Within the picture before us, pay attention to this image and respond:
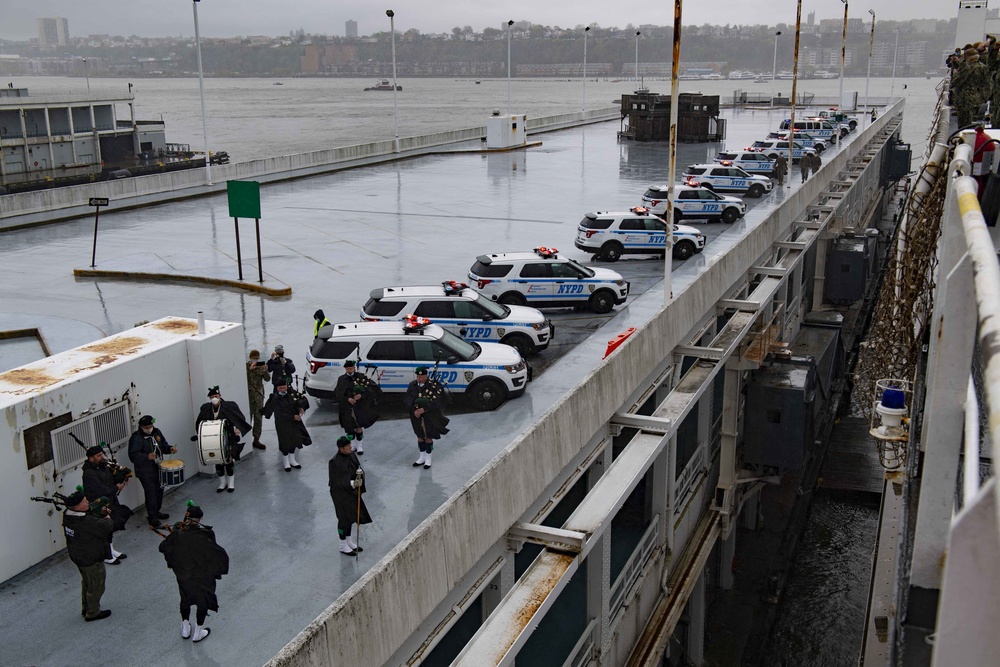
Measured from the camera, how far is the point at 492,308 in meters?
20.5

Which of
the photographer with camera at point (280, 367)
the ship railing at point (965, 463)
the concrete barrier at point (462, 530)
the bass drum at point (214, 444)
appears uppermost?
the ship railing at point (965, 463)

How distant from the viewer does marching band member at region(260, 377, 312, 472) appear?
14273 mm

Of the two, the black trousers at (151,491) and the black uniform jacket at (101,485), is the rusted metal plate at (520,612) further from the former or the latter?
the black trousers at (151,491)

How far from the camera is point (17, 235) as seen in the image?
3512 centimetres

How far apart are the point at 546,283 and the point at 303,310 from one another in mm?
6036

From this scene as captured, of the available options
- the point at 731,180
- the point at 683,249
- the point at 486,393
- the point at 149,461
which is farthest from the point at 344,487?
the point at 731,180

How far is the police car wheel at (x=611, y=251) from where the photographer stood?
2980cm

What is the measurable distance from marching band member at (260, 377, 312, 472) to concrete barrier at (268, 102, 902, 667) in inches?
187

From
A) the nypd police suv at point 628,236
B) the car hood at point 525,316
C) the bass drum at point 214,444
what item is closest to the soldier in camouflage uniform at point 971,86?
the nypd police suv at point 628,236

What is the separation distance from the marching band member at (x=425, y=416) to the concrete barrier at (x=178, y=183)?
1074 inches

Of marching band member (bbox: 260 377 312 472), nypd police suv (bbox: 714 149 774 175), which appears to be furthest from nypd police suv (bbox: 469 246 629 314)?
nypd police suv (bbox: 714 149 774 175)

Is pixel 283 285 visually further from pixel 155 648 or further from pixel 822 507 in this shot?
pixel 155 648

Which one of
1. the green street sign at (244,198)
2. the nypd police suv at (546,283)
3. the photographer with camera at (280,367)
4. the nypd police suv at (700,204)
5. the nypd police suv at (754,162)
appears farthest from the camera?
the nypd police suv at (754,162)

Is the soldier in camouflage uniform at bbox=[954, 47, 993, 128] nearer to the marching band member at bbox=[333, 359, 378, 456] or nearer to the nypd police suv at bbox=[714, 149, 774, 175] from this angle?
the marching band member at bbox=[333, 359, 378, 456]
